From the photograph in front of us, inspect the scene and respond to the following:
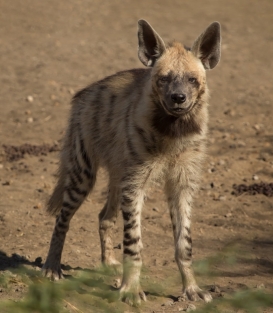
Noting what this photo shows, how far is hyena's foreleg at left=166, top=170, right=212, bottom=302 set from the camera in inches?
194

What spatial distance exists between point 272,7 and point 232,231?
10.0 metres

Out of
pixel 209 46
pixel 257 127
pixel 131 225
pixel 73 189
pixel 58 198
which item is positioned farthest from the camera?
pixel 257 127

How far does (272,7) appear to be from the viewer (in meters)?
15.4

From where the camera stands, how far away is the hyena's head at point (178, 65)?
4.63 m

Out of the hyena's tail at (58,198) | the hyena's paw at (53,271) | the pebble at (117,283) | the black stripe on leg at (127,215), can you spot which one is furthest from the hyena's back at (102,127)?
the pebble at (117,283)

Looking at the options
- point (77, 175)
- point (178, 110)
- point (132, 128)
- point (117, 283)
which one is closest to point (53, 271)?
point (117, 283)

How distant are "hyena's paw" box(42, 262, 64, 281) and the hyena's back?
2.18 ft

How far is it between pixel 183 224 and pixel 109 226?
86cm

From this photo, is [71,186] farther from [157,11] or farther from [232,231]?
[157,11]

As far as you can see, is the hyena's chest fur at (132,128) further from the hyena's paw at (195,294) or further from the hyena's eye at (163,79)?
the hyena's paw at (195,294)

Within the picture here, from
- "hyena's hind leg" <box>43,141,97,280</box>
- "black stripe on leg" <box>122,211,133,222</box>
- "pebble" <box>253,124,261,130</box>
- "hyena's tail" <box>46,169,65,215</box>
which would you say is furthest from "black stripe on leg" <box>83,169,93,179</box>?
"pebble" <box>253,124,261,130</box>

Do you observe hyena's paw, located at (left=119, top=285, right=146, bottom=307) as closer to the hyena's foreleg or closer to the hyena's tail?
the hyena's foreleg

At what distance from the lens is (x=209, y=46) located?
502 centimetres

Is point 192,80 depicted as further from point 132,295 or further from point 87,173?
point 132,295
